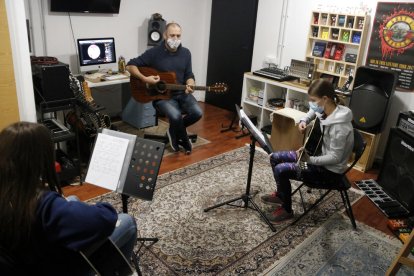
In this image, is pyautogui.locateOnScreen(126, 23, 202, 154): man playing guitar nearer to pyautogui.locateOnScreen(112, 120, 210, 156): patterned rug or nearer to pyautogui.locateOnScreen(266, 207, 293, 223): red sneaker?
pyautogui.locateOnScreen(112, 120, 210, 156): patterned rug

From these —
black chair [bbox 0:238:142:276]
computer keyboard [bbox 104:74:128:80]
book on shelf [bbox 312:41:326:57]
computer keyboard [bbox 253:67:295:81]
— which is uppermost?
book on shelf [bbox 312:41:326:57]

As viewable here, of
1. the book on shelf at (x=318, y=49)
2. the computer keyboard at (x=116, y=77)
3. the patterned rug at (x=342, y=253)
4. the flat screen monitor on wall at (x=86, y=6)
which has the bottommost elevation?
the patterned rug at (x=342, y=253)

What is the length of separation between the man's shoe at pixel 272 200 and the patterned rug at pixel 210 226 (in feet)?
0.20

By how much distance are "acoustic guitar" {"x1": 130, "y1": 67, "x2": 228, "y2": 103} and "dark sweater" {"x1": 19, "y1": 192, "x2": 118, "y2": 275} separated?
2721mm

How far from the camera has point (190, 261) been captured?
244 cm

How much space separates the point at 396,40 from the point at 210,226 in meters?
2.68

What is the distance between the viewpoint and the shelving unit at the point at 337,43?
13.1 feet

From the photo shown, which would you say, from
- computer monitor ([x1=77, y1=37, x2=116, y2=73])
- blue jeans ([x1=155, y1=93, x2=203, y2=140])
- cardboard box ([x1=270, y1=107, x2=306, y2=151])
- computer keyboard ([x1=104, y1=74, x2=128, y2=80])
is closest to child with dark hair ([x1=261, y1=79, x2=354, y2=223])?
cardboard box ([x1=270, y1=107, x2=306, y2=151])

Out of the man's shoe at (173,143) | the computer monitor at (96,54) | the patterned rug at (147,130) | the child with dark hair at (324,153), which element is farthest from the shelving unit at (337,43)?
the computer monitor at (96,54)

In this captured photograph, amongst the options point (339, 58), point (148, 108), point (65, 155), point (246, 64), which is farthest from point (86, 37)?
point (339, 58)

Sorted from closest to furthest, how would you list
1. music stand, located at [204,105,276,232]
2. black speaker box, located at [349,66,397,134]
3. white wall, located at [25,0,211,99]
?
music stand, located at [204,105,276,232] < black speaker box, located at [349,66,397,134] < white wall, located at [25,0,211,99]

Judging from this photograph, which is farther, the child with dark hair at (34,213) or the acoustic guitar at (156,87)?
the acoustic guitar at (156,87)

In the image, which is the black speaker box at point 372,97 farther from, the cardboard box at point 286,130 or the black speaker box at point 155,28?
the black speaker box at point 155,28

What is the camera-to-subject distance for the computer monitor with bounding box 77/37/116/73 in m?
4.23
